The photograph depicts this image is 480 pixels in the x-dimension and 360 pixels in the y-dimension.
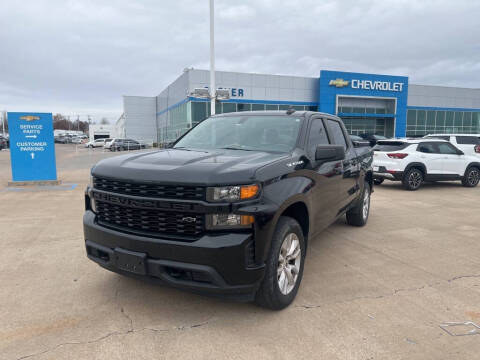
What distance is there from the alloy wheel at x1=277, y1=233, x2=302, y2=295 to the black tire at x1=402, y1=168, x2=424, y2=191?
8.27 meters

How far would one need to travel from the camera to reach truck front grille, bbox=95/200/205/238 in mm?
2760

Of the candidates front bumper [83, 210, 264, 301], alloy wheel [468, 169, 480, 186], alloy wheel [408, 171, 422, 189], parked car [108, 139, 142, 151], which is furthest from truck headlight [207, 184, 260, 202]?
parked car [108, 139, 142, 151]

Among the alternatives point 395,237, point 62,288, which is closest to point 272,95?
point 395,237

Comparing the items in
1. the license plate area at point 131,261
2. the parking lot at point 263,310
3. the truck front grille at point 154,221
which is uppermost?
the truck front grille at point 154,221

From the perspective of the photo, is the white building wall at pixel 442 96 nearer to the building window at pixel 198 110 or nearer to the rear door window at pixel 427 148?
the building window at pixel 198 110

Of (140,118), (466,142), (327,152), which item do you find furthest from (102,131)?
(327,152)

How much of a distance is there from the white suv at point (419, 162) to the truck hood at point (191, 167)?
8.19 metres

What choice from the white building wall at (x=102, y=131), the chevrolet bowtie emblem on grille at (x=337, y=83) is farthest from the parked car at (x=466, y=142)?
the white building wall at (x=102, y=131)

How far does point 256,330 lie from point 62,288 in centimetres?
212

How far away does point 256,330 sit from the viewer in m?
2.93

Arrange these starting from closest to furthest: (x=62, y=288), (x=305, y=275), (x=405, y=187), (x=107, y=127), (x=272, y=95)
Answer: (x=62, y=288) → (x=305, y=275) → (x=405, y=187) → (x=272, y=95) → (x=107, y=127)

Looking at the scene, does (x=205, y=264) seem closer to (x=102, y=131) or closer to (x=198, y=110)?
(x=198, y=110)

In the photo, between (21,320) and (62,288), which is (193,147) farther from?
(21,320)

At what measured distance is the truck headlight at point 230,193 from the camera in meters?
2.70
